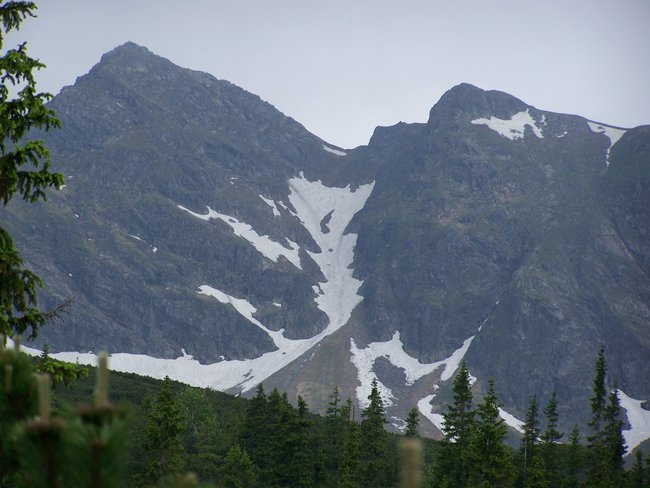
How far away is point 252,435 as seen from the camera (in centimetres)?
6175

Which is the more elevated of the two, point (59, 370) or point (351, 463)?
point (351, 463)

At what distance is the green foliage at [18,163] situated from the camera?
1269 centimetres

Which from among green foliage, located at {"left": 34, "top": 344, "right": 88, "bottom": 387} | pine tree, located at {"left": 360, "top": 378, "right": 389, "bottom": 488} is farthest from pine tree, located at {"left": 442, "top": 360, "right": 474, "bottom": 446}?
green foliage, located at {"left": 34, "top": 344, "right": 88, "bottom": 387}

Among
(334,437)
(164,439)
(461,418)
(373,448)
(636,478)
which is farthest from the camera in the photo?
(636,478)

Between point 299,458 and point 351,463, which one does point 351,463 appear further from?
point 299,458

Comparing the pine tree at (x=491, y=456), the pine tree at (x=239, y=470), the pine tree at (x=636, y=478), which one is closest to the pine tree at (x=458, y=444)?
the pine tree at (x=491, y=456)

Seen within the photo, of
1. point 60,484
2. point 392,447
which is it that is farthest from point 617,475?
point 60,484

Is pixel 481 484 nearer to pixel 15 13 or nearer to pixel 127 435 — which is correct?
pixel 15 13

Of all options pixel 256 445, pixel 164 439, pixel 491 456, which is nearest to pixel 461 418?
pixel 491 456

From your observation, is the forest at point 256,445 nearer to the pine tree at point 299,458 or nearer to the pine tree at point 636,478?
the pine tree at point 299,458

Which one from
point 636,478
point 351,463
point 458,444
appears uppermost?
point 636,478

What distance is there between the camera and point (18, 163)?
13.0m

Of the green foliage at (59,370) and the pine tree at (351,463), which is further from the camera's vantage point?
the pine tree at (351,463)

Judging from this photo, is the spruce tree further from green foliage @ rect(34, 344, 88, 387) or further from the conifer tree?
green foliage @ rect(34, 344, 88, 387)
